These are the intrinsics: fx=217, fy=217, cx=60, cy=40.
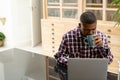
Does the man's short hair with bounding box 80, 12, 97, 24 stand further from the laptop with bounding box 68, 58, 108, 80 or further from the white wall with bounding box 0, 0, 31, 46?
the white wall with bounding box 0, 0, 31, 46

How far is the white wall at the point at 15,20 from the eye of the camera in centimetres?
486

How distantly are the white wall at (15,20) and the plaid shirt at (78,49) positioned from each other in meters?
3.42

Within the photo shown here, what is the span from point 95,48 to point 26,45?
3.86 meters

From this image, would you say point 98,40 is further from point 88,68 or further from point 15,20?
point 15,20

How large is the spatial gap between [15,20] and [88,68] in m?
3.91

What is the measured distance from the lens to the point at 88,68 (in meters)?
1.29

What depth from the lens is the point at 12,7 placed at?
15.9 ft

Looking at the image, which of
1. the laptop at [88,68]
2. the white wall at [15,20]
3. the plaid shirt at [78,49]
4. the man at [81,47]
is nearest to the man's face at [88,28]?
the man at [81,47]

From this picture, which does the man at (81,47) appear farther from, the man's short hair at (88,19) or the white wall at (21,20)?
the white wall at (21,20)

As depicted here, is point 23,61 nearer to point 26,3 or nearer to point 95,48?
point 26,3

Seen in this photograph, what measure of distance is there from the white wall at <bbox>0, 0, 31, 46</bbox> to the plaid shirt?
3.42m

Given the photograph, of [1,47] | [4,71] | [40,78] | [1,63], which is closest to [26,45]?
[1,47]

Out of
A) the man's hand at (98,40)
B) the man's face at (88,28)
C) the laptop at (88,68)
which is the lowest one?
the laptop at (88,68)

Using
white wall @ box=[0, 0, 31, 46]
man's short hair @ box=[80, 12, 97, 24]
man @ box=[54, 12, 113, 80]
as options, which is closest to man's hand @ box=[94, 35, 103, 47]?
man @ box=[54, 12, 113, 80]
